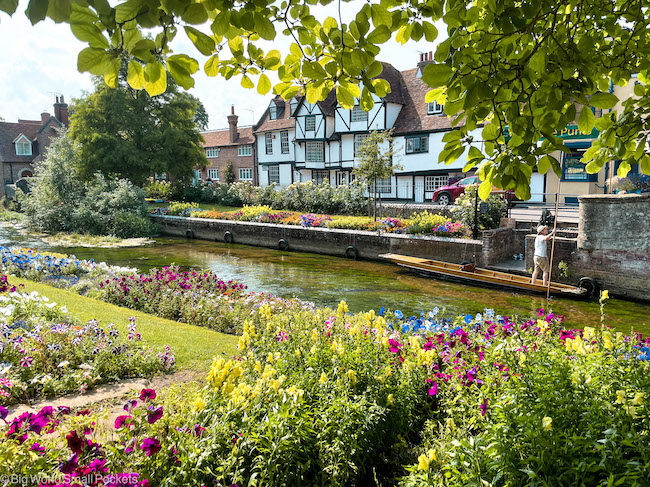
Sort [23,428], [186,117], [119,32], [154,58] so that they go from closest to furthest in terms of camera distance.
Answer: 1. [119,32]
2. [154,58]
3. [23,428]
4. [186,117]

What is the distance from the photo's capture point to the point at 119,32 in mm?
1994

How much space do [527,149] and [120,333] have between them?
594 centimetres

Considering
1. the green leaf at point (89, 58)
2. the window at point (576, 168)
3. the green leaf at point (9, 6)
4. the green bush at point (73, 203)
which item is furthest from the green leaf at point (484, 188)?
the green bush at point (73, 203)

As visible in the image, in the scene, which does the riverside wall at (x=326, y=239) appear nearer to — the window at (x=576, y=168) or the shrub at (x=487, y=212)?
the shrub at (x=487, y=212)

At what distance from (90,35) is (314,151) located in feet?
128

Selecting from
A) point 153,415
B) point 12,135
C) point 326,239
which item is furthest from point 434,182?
point 12,135

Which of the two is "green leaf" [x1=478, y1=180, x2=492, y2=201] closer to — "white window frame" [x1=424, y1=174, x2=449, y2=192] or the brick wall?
"white window frame" [x1=424, y1=174, x2=449, y2=192]

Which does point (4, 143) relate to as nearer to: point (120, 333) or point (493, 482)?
point (120, 333)

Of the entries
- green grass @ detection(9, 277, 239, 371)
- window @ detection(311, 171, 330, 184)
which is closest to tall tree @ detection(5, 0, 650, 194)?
green grass @ detection(9, 277, 239, 371)

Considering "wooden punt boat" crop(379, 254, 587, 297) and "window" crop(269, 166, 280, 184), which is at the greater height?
"window" crop(269, 166, 280, 184)

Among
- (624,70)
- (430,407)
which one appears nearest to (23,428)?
(430,407)

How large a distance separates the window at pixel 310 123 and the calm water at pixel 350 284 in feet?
63.4

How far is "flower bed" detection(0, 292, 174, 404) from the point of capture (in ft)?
15.7

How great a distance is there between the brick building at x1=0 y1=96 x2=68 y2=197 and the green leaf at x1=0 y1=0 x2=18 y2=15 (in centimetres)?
5892
